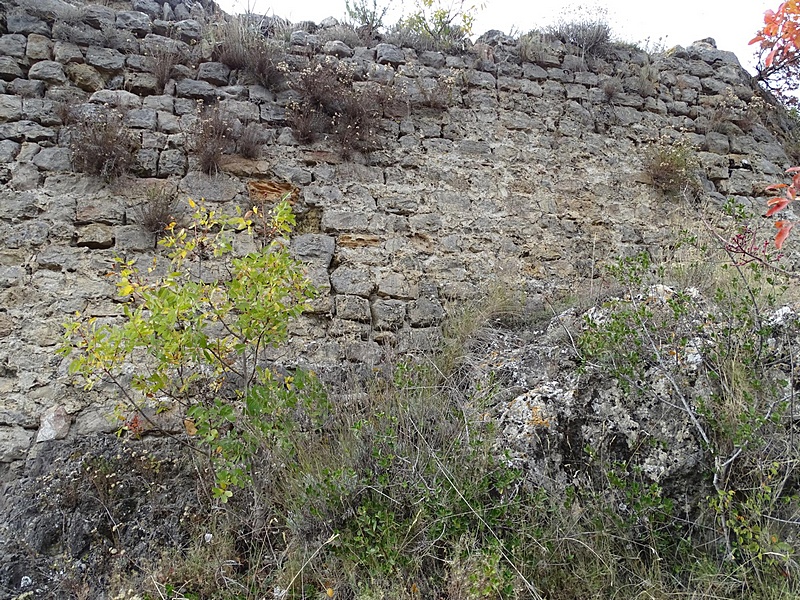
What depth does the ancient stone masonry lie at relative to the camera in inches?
155

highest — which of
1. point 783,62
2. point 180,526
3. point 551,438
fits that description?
point 783,62

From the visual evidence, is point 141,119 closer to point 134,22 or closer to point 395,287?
point 134,22

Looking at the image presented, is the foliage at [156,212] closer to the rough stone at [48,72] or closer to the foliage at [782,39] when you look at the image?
the rough stone at [48,72]

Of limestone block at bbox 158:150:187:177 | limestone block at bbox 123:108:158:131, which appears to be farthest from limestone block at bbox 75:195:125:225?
limestone block at bbox 123:108:158:131

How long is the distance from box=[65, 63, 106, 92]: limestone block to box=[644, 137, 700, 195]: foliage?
15.0 feet

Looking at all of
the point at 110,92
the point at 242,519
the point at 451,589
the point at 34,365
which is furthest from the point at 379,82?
the point at 451,589

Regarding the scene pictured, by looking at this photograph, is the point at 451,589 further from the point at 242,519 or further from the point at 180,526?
the point at 180,526

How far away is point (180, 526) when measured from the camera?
3.14 metres

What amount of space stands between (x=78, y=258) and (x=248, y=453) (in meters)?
1.92

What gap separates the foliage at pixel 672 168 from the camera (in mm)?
5512

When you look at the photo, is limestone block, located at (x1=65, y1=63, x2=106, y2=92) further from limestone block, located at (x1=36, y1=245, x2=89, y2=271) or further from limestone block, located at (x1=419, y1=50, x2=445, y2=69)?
limestone block, located at (x1=419, y1=50, x2=445, y2=69)

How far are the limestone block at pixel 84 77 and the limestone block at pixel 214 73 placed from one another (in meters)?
0.73

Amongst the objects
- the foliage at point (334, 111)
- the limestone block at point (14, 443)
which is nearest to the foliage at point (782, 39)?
the foliage at point (334, 111)

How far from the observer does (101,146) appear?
422cm
